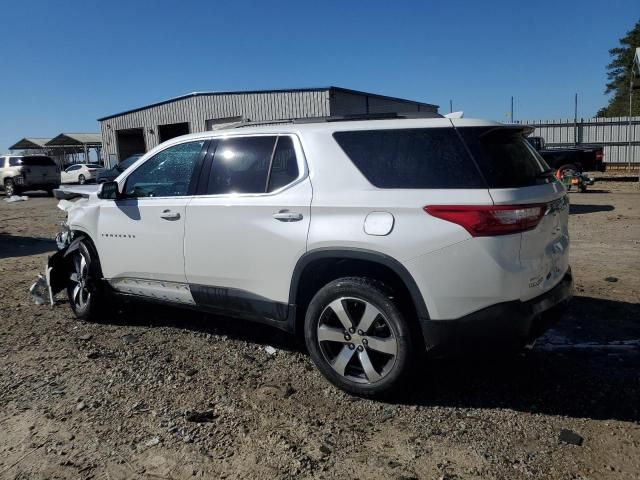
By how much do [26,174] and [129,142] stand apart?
1148 centimetres

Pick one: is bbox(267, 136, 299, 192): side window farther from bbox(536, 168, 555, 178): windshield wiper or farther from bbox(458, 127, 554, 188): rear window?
bbox(536, 168, 555, 178): windshield wiper

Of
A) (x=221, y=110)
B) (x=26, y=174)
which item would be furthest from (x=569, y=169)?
(x=26, y=174)

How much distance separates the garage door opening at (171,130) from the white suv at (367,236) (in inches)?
1001

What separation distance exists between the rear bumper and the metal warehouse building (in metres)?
19.2

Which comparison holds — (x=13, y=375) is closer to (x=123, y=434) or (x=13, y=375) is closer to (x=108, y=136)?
(x=123, y=434)

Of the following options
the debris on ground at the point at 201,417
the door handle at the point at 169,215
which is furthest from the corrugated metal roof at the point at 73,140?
the debris on ground at the point at 201,417

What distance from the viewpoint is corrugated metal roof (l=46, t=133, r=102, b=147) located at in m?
45.1

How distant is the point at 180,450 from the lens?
2924 mm

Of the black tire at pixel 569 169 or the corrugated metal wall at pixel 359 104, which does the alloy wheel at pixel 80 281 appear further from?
the corrugated metal wall at pixel 359 104

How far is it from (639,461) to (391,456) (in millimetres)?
1263

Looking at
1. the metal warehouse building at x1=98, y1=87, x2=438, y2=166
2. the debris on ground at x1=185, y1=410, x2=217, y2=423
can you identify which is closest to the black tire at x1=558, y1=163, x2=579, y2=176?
the metal warehouse building at x1=98, y1=87, x2=438, y2=166

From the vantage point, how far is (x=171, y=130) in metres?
29.8

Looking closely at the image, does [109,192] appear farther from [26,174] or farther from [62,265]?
[26,174]

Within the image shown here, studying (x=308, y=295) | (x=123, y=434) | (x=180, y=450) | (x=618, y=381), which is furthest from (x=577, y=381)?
(x=123, y=434)
